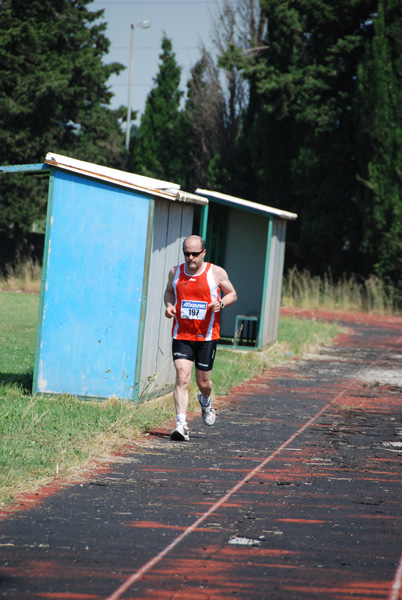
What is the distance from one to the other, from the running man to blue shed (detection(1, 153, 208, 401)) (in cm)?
94

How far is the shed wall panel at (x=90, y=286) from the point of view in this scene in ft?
28.8

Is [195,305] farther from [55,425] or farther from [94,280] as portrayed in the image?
[55,425]

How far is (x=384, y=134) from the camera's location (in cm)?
2681

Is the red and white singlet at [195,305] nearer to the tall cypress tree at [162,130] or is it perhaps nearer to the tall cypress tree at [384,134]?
the tall cypress tree at [384,134]

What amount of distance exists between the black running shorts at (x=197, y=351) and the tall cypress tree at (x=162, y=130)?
3093cm

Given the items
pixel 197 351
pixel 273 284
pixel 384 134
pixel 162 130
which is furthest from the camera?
pixel 162 130

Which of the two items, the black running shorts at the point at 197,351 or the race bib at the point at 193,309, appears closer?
the race bib at the point at 193,309

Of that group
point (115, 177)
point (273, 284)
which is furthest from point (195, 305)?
point (273, 284)

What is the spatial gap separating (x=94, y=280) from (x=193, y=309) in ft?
4.96

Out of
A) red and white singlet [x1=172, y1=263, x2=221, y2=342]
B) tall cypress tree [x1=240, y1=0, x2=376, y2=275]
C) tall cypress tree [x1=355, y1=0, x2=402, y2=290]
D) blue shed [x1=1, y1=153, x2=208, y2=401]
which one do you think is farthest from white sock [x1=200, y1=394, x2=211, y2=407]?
tall cypress tree [x1=240, y1=0, x2=376, y2=275]

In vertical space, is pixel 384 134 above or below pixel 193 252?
above

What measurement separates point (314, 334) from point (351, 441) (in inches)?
396

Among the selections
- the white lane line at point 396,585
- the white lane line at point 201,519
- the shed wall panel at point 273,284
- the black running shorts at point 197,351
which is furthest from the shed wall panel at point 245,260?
the white lane line at point 396,585

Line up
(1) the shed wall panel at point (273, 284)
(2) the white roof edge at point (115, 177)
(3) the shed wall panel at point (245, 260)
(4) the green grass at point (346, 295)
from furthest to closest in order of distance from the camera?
(4) the green grass at point (346, 295) < (3) the shed wall panel at point (245, 260) < (1) the shed wall panel at point (273, 284) < (2) the white roof edge at point (115, 177)
